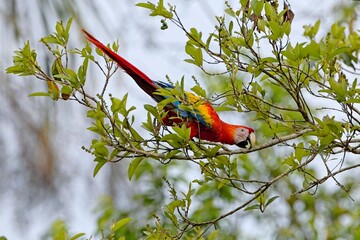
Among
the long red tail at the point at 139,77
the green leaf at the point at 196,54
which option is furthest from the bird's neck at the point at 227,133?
the green leaf at the point at 196,54

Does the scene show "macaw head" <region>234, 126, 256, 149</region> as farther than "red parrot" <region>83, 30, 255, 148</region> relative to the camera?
Yes

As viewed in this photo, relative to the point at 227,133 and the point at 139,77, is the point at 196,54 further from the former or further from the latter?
the point at 227,133

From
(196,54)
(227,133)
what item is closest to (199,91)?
(196,54)

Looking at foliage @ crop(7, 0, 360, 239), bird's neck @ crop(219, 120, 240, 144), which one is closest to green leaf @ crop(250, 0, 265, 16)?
foliage @ crop(7, 0, 360, 239)

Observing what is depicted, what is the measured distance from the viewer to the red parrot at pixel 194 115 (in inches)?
93.9

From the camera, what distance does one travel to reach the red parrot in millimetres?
2385

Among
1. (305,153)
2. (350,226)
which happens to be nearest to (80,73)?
(305,153)

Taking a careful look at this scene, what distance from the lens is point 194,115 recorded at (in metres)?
2.39

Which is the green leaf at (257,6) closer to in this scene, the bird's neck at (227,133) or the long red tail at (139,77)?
the long red tail at (139,77)

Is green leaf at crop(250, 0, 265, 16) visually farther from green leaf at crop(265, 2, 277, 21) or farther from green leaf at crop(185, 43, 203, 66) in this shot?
green leaf at crop(185, 43, 203, 66)

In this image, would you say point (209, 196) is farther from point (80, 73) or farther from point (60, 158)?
point (80, 73)

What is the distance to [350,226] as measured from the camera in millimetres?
4113

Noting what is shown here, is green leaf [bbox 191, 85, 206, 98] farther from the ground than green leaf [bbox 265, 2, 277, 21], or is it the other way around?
green leaf [bbox 265, 2, 277, 21]

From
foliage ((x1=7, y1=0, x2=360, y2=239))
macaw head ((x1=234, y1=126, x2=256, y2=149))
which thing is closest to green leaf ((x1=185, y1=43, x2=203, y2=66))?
foliage ((x1=7, y1=0, x2=360, y2=239))
